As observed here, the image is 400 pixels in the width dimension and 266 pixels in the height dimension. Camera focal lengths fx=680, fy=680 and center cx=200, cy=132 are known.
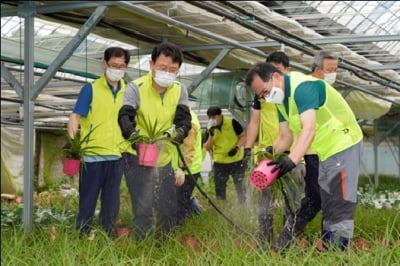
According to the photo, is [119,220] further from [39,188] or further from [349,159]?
[39,188]

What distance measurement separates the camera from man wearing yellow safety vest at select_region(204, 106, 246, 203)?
5.93m

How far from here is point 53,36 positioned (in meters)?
7.54

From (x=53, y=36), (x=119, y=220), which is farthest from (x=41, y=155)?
(x=119, y=220)

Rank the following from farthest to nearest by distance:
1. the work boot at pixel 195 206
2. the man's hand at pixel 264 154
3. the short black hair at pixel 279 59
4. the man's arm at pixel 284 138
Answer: the work boot at pixel 195 206 → the short black hair at pixel 279 59 → the man's arm at pixel 284 138 → the man's hand at pixel 264 154

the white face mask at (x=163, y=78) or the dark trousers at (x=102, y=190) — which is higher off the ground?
the white face mask at (x=163, y=78)

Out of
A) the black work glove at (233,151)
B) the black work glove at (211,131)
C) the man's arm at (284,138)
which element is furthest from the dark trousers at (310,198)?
the black work glove at (211,131)

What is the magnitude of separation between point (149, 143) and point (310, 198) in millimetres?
943

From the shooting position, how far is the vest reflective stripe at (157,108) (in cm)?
392

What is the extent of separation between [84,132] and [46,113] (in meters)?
7.71

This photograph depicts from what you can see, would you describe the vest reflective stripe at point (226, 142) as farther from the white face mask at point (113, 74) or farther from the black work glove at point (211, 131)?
the white face mask at point (113, 74)

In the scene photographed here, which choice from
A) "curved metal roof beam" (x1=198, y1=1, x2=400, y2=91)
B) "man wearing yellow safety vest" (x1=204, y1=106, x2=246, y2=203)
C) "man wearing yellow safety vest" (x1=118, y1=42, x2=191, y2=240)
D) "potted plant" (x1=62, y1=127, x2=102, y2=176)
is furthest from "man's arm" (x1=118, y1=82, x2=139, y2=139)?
"man wearing yellow safety vest" (x1=204, y1=106, x2=246, y2=203)

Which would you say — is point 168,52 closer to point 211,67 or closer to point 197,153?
point 197,153

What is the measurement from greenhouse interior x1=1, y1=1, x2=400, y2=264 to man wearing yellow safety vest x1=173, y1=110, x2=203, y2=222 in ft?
2.41

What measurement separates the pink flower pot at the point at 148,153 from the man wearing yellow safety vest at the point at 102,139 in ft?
1.46
